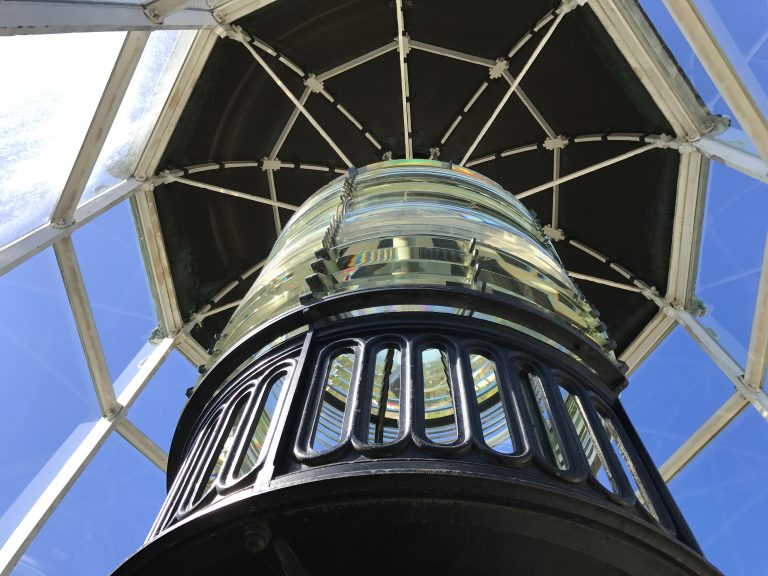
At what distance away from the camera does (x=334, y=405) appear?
2734mm

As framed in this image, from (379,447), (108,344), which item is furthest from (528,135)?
(379,447)

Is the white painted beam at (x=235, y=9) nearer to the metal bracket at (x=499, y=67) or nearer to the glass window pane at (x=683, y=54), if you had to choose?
the metal bracket at (x=499, y=67)

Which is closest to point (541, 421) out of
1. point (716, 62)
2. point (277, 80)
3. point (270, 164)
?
point (716, 62)

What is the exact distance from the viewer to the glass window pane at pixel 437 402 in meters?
2.65

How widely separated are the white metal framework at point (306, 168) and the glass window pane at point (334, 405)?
1.44 metres

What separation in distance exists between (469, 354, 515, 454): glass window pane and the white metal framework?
1.79 meters

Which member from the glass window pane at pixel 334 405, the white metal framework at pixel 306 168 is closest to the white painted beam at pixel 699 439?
the white metal framework at pixel 306 168

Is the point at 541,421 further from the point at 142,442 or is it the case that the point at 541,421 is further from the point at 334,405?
the point at 142,442

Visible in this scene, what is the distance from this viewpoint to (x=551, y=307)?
91.8 inches

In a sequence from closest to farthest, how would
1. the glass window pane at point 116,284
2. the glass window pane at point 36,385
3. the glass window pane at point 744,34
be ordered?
1. the glass window pane at point 36,385
2. the glass window pane at point 744,34
3. the glass window pane at point 116,284

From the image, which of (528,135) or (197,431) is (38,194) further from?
(528,135)

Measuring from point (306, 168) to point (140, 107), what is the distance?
1697 millimetres

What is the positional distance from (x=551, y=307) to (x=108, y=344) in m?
3.51

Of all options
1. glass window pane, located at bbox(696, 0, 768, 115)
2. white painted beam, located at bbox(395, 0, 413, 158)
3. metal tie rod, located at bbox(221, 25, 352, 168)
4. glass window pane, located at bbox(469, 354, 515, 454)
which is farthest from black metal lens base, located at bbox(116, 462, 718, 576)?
white painted beam, located at bbox(395, 0, 413, 158)
